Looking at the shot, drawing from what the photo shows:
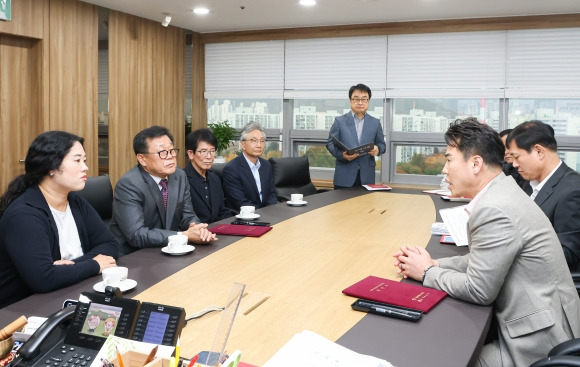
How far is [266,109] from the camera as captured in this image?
732cm

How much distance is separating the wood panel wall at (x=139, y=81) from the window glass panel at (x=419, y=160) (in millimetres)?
2938

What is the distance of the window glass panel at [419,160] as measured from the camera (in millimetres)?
6559

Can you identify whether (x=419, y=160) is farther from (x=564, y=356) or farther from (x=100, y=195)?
(x=564, y=356)

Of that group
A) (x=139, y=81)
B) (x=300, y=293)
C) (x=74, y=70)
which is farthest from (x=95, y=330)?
(x=139, y=81)

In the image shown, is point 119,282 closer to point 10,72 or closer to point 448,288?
point 448,288

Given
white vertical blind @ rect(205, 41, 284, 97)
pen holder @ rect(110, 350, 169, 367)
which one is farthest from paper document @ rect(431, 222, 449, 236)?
white vertical blind @ rect(205, 41, 284, 97)

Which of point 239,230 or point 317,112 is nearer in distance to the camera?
point 239,230

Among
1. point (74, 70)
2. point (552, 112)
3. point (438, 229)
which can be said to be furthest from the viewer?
point (552, 112)

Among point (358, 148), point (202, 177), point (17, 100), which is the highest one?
point (17, 100)

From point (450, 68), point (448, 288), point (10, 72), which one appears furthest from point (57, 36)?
point (448, 288)

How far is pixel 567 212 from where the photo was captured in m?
2.55

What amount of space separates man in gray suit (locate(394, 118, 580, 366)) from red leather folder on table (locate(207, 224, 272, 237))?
42.1 inches

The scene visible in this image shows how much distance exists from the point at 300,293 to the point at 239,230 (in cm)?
100

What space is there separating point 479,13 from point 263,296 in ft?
16.7
